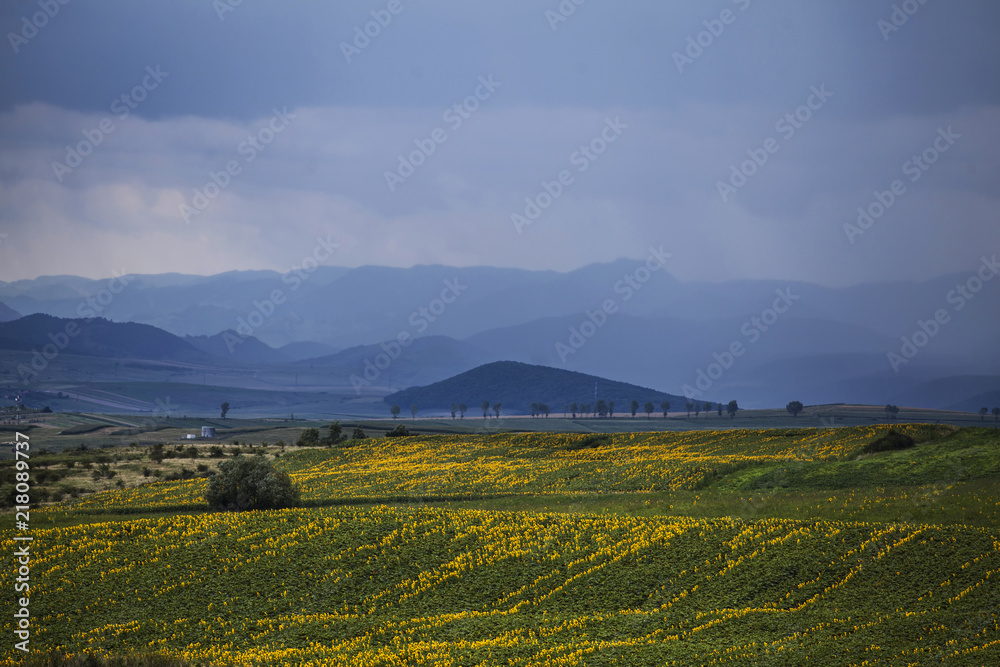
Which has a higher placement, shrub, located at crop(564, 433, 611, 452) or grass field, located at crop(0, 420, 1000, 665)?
shrub, located at crop(564, 433, 611, 452)

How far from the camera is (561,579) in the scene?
30828 millimetres

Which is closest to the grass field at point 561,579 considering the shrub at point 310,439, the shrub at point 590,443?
the shrub at point 590,443

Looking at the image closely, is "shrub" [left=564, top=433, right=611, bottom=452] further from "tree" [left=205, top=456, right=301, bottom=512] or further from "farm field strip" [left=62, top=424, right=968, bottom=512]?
"tree" [left=205, top=456, right=301, bottom=512]

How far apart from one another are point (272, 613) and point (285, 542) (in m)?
7.06

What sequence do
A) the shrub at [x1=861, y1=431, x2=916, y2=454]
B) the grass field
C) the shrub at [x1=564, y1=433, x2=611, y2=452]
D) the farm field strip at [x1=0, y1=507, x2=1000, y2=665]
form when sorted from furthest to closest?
the shrub at [x1=564, y1=433, x2=611, y2=452] < the shrub at [x1=861, y1=431, x2=916, y2=454] < the grass field < the farm field strip at [x1=0, y1=507, x2=1000, y2=665]

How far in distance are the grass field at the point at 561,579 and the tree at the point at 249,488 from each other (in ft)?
13.5

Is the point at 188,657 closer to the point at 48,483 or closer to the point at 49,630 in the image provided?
the point at 49,630

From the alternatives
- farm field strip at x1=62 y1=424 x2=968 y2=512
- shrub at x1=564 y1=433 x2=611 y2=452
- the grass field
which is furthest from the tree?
shrub at x1=564 y1=433 x2=611 y2=452

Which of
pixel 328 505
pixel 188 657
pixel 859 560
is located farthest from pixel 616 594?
pixel 328 505

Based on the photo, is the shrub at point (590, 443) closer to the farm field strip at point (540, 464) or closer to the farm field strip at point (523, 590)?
the farm field strip at point (540, 464)

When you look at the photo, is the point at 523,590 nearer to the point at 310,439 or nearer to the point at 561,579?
the point at 561,579

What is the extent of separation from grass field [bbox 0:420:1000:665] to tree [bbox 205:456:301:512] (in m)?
4.12

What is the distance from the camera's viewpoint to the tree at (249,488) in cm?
4756

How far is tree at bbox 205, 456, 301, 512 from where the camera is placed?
4756cm
